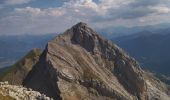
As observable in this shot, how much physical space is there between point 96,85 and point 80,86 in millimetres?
4873

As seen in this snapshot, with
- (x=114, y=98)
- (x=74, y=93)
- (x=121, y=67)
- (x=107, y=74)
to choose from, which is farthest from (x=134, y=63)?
(x=74, y=93)

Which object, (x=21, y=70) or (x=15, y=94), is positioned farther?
(x=21, y=70)

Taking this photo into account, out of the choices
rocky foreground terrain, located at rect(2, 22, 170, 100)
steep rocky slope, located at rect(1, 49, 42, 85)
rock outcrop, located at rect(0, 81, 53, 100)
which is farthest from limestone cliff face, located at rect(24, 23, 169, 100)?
rock outcrop, located at rect(0, 81, 53, 100)

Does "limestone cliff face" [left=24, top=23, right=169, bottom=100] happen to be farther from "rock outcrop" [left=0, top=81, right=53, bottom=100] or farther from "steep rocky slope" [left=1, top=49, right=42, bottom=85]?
"rock outcrop" [left=0, top=81, right=53, bottom=100]

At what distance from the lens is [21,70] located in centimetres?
11175

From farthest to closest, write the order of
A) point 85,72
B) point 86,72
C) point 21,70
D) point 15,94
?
point 21,70, point 86,72, point 85,72, point 15,94

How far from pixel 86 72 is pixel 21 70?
2097cm

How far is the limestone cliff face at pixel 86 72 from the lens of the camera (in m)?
97.2

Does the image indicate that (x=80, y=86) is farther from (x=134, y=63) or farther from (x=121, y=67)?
(x=134, y=63)

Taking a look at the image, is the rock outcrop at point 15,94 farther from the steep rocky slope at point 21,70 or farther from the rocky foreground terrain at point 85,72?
the steep rocky slope at point 21,70

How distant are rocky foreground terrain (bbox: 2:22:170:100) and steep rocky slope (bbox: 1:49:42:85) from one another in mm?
566

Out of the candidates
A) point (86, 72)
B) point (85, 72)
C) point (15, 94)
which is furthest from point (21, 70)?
point (15, 94)

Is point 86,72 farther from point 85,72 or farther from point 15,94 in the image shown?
point 15,94

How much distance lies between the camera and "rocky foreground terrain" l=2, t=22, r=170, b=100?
3829 inches
